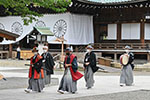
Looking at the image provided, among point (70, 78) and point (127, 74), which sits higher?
point (70, 78)

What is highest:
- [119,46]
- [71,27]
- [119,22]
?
[119,22]

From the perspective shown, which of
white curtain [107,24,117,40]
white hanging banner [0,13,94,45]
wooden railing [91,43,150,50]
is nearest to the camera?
wooden railing [91,43,150,50]

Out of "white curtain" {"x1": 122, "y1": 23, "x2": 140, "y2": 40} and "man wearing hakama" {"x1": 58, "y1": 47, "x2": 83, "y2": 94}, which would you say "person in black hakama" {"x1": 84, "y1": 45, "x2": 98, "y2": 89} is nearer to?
"man wearing hakama" {"x1": 58, "y1": 47, "x2": 83, "y2": 94}

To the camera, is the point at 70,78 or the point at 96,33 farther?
the point at 96,33

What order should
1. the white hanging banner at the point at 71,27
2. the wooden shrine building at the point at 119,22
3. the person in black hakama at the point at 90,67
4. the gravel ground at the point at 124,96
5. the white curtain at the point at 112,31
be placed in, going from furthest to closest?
the white curtain at the point at 112,31 < the white hanging banner at the point at 71,27 < the wooden shrine building at the point at 119,22 < the person in black hakama at the point at 90,67 < the gravel ground at the point at 124,96

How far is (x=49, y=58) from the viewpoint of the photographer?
13375 millimetres

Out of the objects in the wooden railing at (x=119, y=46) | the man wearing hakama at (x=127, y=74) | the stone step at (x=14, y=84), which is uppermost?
the wooden railing at (x=119, y=46)

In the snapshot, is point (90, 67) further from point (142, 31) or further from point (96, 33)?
point (96, 33)

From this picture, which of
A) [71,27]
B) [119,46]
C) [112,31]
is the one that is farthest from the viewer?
[112,31]

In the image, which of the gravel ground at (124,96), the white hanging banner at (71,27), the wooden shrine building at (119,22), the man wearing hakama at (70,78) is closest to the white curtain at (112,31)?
the wooden shrine building at (119,22)

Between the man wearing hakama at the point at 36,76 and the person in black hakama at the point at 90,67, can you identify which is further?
the person in black hakama at the point at 90,67

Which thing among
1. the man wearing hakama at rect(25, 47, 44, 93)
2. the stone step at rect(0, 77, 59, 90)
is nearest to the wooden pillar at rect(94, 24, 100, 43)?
the stone step at rect(0, 77, 59, 90)

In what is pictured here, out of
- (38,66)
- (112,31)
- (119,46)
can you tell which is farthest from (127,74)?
(112,31)

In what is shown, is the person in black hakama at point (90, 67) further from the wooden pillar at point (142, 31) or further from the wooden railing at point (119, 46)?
the wooden pillar at point (142, 31)
